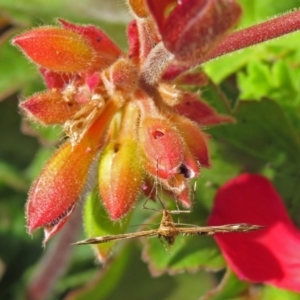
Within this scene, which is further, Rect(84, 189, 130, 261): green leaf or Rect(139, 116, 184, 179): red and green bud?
Rect(84, 189, 130, 261): green leaf

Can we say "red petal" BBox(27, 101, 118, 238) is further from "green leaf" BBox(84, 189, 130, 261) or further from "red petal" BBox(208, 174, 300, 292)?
"red petal" BBox(208, 174, 300, 292)

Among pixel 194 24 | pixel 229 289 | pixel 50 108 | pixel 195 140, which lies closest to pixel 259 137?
pixel 229 289

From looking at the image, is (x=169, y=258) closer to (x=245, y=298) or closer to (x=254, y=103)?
(x=245, y=298)

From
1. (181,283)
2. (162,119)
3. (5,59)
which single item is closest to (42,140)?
(5,59)

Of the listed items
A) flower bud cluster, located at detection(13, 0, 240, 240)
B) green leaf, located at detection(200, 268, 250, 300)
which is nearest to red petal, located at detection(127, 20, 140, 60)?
flower bud cluster, located at detection(13, 0, 240, 240)

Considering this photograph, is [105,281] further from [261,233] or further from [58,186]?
[58,186]
